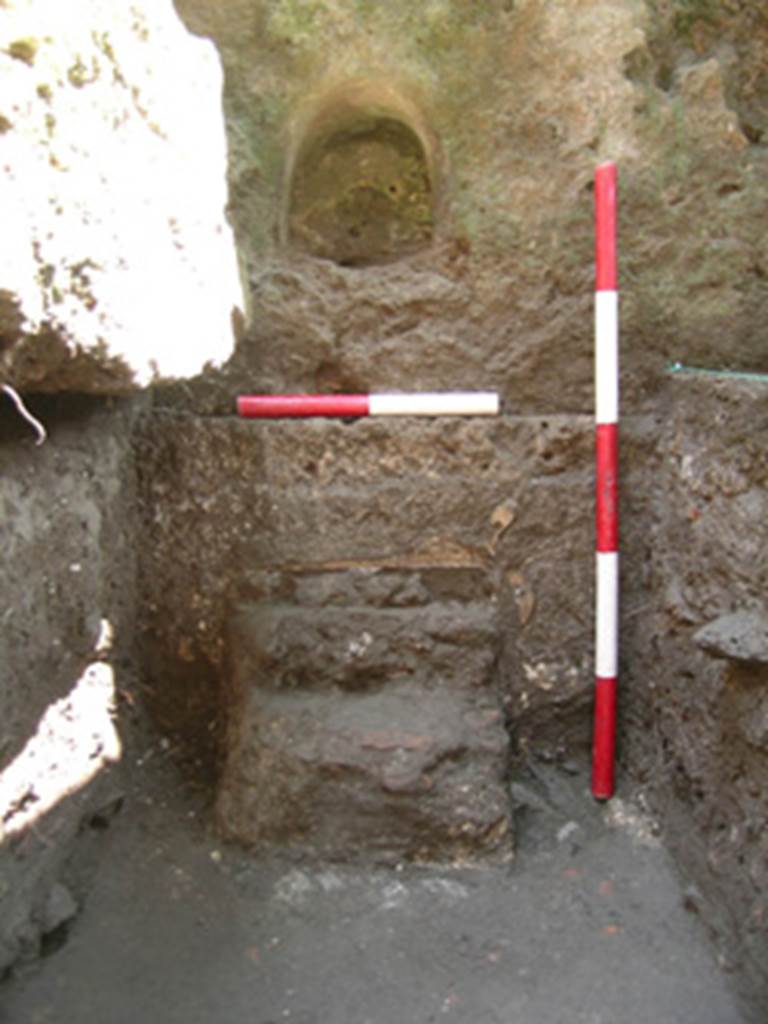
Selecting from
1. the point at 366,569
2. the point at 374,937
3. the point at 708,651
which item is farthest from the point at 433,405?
the point at 374,937

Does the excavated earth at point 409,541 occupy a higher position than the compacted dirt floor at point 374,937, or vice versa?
the excavated earth at point 409,541

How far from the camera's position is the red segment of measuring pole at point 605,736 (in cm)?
187

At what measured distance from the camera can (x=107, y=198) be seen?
1240 millimetres

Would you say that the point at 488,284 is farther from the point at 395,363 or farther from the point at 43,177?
the point at 43,177

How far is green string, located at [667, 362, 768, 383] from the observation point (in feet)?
5.25

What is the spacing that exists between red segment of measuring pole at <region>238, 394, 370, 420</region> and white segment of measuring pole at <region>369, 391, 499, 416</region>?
3cm

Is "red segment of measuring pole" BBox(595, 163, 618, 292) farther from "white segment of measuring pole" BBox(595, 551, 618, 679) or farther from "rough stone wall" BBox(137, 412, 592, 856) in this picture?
"white segment of measuring pole" BBox(595, 551, 618, 679)

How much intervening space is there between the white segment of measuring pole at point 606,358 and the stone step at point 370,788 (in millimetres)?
698

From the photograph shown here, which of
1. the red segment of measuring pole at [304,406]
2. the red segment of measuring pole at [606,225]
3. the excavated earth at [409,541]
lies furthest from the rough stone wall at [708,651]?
the red segment of measuring pole at [304,406]

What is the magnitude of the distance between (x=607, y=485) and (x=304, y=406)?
65 centimetres

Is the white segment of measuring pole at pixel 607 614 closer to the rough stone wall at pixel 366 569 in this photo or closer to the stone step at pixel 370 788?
the rough stone wall at pixel 366 569

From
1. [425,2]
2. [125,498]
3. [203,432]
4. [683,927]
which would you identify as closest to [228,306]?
[203,432]

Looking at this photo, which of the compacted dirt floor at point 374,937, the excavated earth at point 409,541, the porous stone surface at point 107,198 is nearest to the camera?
the porous stone surface at point 107,198

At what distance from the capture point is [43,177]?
110cm
